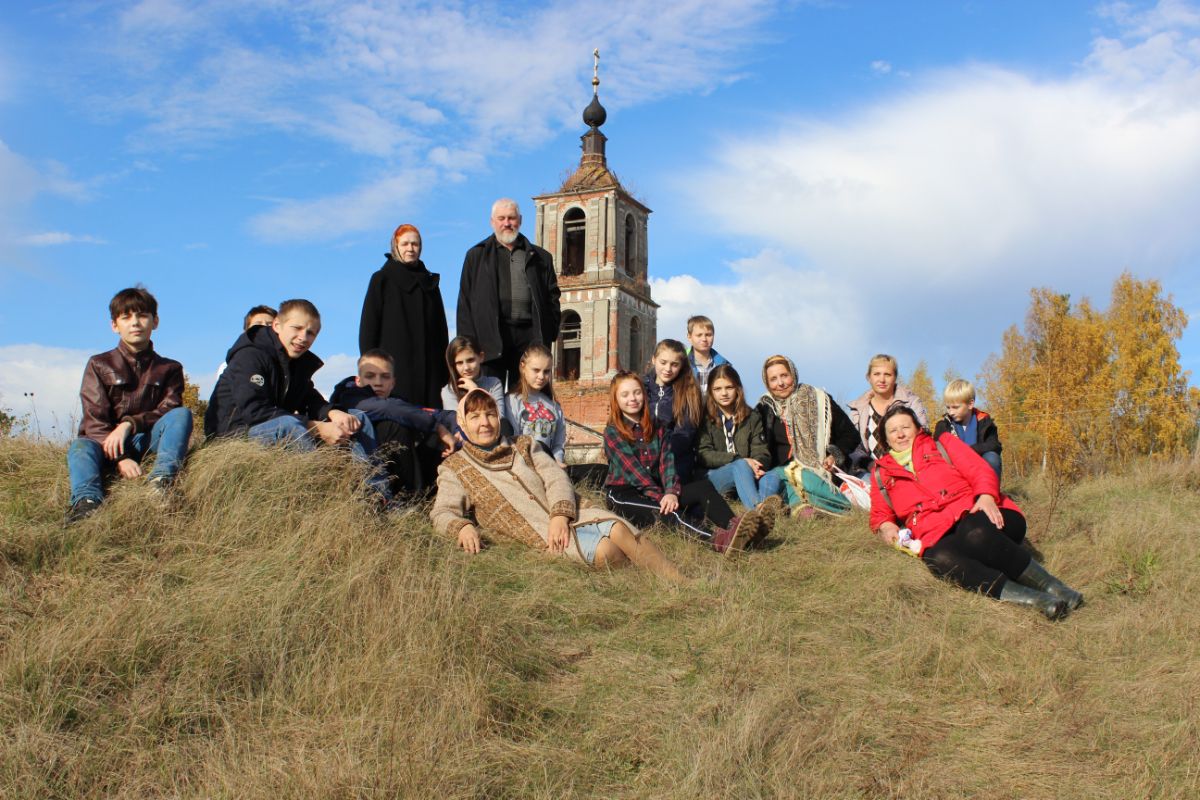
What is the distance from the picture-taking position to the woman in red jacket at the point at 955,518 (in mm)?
5176

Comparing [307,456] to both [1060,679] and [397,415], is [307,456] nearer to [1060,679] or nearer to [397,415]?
[397,415]

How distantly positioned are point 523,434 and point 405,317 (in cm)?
144

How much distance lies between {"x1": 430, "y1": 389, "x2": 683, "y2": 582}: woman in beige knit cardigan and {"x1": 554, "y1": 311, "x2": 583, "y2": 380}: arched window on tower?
27119 millimetres

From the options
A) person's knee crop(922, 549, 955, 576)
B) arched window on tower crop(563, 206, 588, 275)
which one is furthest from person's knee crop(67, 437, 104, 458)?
arched window on tower crop(563, 206, 588, 275)

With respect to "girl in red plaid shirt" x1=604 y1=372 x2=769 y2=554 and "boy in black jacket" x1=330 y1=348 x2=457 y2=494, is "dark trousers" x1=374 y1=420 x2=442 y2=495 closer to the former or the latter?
"boy in black jacket" x1=330 y1=348 x2=457 y2=494

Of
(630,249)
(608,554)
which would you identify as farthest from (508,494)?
(630,249)

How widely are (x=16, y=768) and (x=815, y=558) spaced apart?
14.3ft

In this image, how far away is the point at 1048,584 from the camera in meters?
5.18

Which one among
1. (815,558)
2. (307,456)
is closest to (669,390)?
(815,558)

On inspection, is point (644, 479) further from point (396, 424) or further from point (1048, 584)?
point (1048, 584)

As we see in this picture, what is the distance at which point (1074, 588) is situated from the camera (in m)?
5.57

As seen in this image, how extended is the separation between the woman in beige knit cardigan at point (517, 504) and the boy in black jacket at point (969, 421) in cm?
416

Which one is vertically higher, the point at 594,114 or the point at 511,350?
the point at 594,114

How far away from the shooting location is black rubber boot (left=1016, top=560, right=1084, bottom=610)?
5121 millimetres
